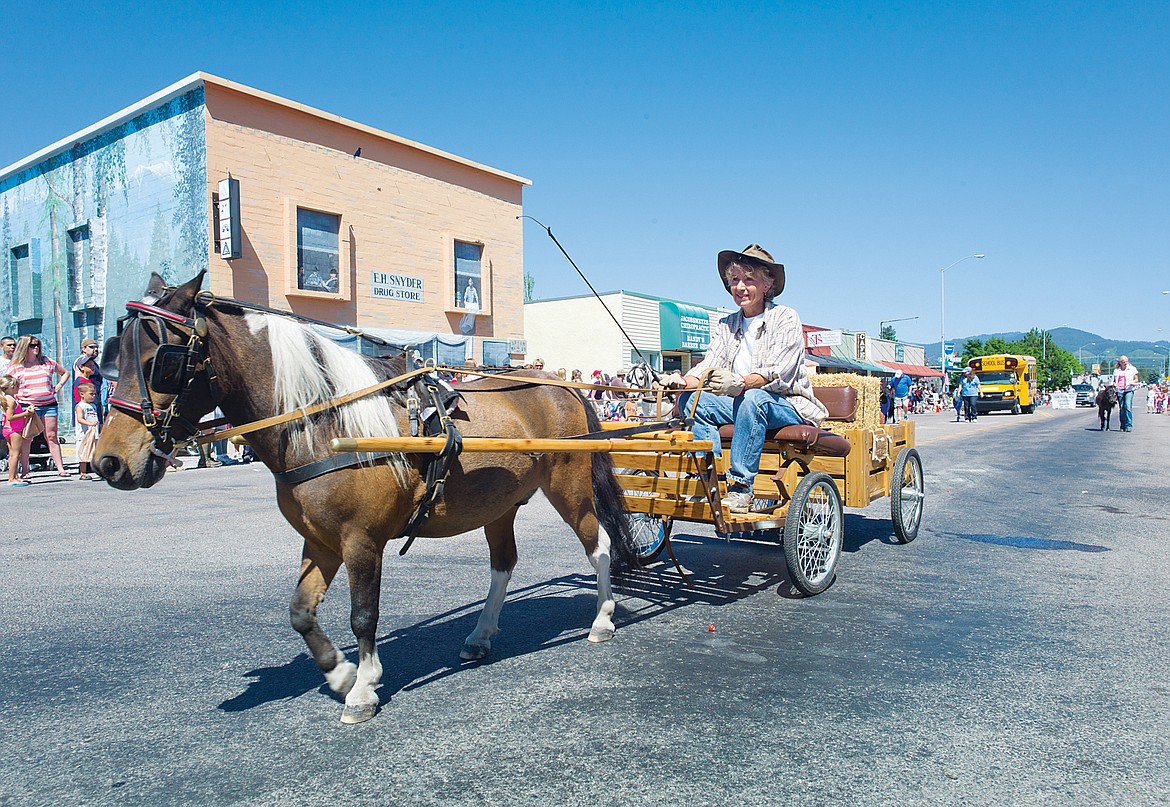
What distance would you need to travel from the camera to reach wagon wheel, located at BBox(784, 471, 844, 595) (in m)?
5.16

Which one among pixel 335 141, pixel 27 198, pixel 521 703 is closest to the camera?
pixel 521 703

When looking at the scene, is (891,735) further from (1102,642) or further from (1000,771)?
(1102,642)

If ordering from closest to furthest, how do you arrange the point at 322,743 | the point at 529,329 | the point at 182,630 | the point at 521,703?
the point at 322,743 → the point at 521,703 → the point at 182,630 → the point at 529,329

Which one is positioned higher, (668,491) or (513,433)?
(513,433)

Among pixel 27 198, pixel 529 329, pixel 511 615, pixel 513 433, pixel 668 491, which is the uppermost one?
pixel 27 198

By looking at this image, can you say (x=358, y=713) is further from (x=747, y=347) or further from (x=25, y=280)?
(x=25, y=280)

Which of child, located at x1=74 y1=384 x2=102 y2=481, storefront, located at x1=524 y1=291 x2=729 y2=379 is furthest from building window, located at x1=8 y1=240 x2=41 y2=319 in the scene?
storefront, located at x1=524 y1=291 x2=729 y2=379

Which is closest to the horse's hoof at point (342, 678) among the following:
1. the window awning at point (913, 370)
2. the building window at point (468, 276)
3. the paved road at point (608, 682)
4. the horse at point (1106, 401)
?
the paved road at point (608, 682)

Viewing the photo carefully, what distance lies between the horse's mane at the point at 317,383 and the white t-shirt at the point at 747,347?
9.54 feet

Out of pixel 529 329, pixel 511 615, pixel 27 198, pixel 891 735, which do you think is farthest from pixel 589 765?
pixel 529 329

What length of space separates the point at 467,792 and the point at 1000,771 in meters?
1.93

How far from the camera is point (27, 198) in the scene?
22.1 meters

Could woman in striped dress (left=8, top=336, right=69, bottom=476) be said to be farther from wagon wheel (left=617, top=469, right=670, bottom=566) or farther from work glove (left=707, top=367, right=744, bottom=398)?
work glove (left=707, top=367, right=744, bottom=398)

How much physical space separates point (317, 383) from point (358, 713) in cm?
142
